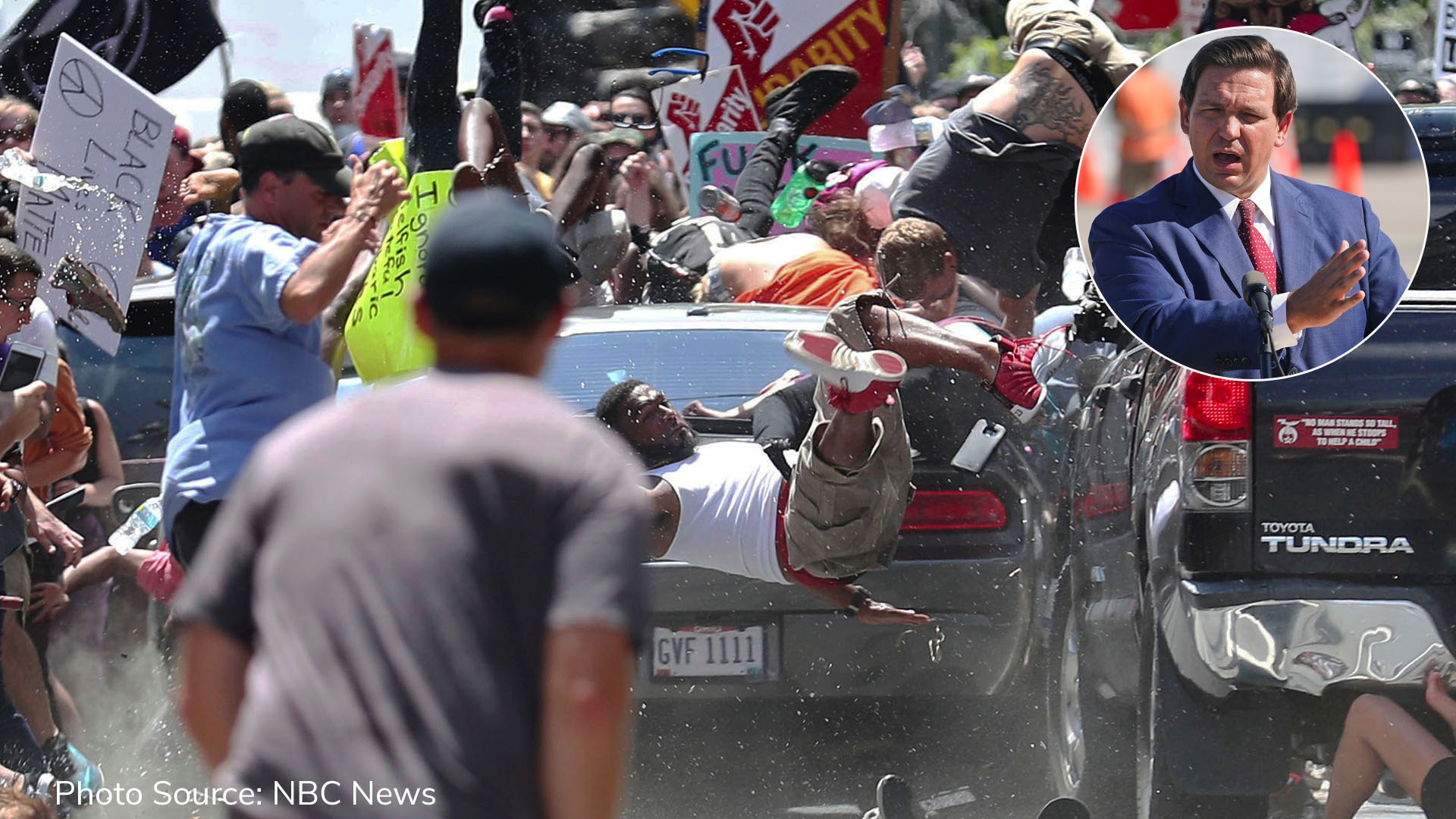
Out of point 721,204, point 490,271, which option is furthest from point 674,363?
point 490,271

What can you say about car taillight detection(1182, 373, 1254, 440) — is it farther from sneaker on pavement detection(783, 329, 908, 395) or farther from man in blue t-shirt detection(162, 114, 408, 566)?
man in blue t-shirt detection(162, 114, 408, 566)

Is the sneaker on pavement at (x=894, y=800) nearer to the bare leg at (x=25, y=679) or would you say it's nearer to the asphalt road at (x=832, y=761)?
the asphalt road at (x=832, y=761)

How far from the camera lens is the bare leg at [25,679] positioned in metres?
5.70

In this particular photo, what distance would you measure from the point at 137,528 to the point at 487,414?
435 centimetres

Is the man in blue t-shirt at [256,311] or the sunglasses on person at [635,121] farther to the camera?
the sunglasses on person at [635,121]

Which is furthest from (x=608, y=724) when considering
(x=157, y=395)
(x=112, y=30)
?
(x=112, y=30)

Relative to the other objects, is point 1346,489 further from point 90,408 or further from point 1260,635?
point 90,408

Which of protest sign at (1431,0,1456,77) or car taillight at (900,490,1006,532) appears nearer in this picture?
car taillight at (900,490,1006,532)

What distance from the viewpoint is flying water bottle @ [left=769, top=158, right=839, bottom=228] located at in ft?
26.2

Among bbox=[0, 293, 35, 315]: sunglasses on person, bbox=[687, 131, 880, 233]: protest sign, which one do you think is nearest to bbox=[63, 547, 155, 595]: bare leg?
bbox=[0, 293, 35, 315]: sunglasses on person

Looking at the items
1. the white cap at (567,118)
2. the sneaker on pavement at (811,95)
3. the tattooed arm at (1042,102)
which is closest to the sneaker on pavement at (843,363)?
the tattooed arm at (1042,102)

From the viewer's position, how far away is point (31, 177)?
6125mm

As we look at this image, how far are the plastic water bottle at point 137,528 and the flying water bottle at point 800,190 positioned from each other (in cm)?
304

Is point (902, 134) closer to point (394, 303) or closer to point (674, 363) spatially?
point (674, 363)
